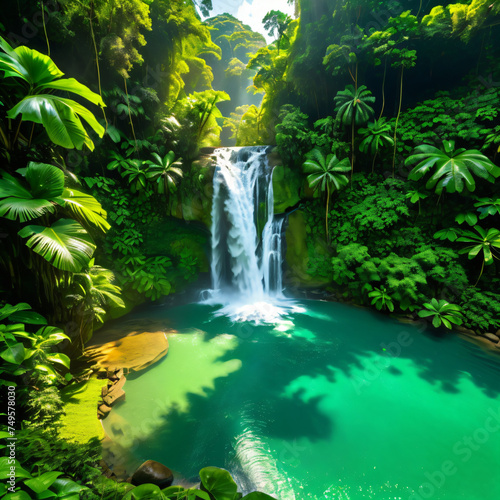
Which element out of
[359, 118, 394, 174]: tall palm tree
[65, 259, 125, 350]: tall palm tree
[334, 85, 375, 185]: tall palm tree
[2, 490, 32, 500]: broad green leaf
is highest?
[334, 85, 375, 185]: tall palm tree

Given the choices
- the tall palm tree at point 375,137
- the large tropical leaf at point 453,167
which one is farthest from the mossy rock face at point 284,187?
the large tropical leaf at point 453,167

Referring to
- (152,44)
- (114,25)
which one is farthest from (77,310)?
(152,44)

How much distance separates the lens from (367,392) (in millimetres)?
5086

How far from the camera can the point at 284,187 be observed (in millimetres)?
10539

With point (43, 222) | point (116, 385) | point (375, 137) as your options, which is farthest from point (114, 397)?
point (375, 137)

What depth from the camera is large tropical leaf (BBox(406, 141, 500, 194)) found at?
7.12 metres

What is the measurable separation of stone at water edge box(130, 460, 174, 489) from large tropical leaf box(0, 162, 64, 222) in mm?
3460

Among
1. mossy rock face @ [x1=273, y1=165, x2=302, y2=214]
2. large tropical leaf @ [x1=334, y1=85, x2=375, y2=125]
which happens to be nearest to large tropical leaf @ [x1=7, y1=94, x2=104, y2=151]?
mossy rock face @ [x1=273, y1=165, x2=302, y2=214]

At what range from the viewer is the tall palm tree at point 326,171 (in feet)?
31.1

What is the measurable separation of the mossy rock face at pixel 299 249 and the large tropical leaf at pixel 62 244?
827cm

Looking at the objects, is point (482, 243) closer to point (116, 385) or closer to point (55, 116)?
point (116, 385)

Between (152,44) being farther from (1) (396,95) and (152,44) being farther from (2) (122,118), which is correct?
(1) (396,95)

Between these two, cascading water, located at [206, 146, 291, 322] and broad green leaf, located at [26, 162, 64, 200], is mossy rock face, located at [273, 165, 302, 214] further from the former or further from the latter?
broad green leaf, located at [26, 162, 64, 200]

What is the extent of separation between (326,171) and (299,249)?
3375 mm
